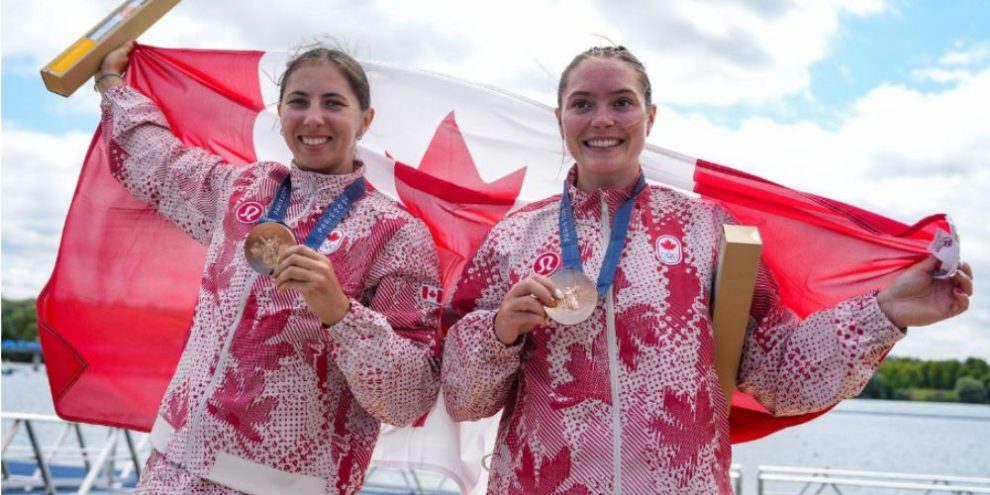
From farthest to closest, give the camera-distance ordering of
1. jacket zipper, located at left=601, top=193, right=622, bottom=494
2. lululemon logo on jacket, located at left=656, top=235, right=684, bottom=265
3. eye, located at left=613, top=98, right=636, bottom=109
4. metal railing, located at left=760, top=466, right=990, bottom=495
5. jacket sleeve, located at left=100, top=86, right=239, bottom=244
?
metal railing, located at left=760, top=466, right=990, bottom=495, jacket sleeve, located at left=100, top=86, right=239, bottom=244, eye, located at left=613, top=98, right=636, bottom=109, lululemon logo on jacket, located at left=656, top=235, right=684, bottom=265, jacket zipper, located at left=601, top=193, right=622, bottom=494

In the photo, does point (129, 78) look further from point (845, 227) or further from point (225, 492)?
point (845, 227)

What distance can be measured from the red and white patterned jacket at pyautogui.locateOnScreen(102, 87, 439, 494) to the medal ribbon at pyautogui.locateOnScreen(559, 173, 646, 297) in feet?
1.49

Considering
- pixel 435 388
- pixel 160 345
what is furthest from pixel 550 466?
pixel 160 345

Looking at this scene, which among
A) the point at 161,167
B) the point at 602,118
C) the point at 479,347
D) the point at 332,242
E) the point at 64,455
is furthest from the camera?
the point at 64,455

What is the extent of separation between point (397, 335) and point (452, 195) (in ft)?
3.08

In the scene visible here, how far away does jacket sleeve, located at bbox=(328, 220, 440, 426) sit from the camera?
231cm

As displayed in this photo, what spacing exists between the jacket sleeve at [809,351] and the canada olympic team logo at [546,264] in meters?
0.55

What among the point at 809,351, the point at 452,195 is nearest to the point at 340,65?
the point at 452,195

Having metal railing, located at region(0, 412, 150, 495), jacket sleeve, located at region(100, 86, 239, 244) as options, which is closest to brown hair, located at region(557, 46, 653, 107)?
jacket sleeve, located at region(100, 86, 239, 244)

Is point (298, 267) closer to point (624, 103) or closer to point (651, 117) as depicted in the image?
point (624, 103)

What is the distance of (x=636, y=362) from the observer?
7.25ft

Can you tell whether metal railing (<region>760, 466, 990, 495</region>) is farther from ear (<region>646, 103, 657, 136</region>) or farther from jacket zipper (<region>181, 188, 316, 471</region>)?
jacket zipper (<region>181, 188, 316, 471</region>)

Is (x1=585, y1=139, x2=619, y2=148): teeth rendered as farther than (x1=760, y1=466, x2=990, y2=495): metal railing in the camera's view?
No

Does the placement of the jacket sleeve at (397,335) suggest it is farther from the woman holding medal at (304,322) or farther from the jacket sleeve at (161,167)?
the jacket sleeve at (161,167)
